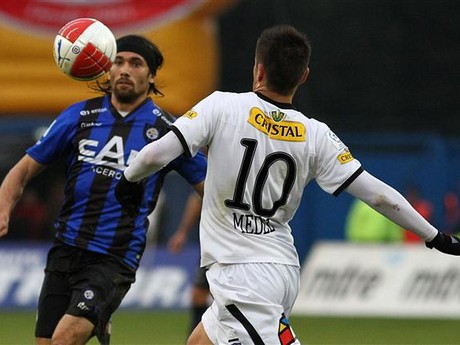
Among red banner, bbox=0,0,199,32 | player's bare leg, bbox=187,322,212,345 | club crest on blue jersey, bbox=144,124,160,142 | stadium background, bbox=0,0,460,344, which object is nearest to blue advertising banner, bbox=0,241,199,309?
stadium background, bbox=0,0,460,344

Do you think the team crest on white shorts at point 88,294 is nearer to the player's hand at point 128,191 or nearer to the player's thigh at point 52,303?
the player's thigh at point 52,303

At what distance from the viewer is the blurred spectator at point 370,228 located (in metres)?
16.9

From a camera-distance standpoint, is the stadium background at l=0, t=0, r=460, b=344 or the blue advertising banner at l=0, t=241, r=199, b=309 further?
the stadium background at l=0, t=0, r=460, b=344

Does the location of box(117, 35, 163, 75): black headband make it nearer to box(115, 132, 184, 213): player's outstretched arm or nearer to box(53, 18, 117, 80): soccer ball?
box(53, 18, 117, 80): soccer ball

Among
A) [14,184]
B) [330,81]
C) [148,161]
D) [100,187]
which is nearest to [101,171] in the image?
[100,187]

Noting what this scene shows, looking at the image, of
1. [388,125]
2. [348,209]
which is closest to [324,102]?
[388,125]

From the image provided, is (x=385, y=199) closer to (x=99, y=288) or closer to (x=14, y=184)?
(x=99, y=288)

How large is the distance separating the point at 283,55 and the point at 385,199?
771mm

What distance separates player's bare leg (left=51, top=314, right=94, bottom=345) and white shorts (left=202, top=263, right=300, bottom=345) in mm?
1060

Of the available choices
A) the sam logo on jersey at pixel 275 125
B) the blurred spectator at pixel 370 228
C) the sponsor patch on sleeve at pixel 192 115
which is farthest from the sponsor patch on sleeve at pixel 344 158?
the blurred spectator at pixel 370 228

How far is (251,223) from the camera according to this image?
18.5ft

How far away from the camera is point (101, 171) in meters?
6.81

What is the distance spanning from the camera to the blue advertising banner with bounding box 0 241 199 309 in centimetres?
1494

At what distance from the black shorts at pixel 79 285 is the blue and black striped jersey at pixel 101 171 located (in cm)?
6
